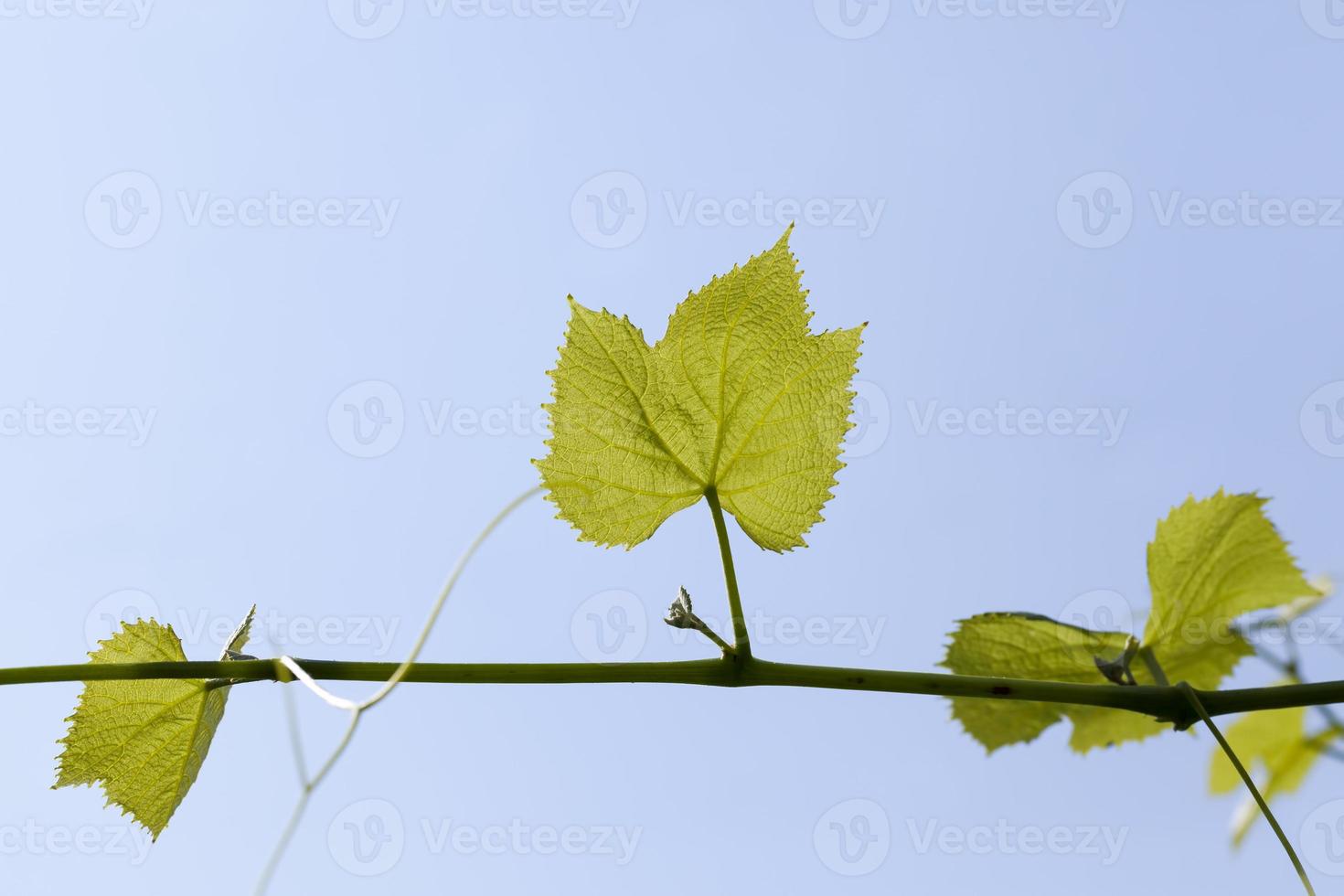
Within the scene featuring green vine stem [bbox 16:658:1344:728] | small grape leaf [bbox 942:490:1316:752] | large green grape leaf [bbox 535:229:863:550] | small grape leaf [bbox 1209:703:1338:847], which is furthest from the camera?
small grape leaf [bbox 1209:703:1338:847]

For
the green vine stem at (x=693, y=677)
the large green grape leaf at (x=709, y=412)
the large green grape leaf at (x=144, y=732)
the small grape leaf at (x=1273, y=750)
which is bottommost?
the small grape leaf at (x=1273, y=750)

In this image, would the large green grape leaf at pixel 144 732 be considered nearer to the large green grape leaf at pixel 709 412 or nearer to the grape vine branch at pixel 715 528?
the grape vine branch at pixel 715 528

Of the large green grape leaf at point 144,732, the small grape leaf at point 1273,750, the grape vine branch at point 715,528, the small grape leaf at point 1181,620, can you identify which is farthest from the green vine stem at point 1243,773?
the large green grape leaf at point 144,732

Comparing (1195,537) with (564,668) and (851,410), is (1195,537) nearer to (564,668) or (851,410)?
(851,410)

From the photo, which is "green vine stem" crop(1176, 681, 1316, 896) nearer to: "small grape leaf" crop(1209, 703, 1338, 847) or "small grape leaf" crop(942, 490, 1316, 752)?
"small grape leaf" crop(942, 490, 1316, 752)

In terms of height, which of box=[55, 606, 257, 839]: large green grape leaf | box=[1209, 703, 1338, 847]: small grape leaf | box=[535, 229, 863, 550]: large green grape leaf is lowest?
box=[1209, 703, 1338, 847]: small grape leaf

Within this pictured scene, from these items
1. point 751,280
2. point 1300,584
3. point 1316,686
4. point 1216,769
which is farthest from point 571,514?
point 1216,769

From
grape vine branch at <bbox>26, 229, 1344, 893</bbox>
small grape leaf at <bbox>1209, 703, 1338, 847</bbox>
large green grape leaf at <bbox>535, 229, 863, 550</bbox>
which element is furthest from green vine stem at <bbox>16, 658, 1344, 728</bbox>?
small grape leaf at <bbox>1209, 703, 1338, 847</bbox>
